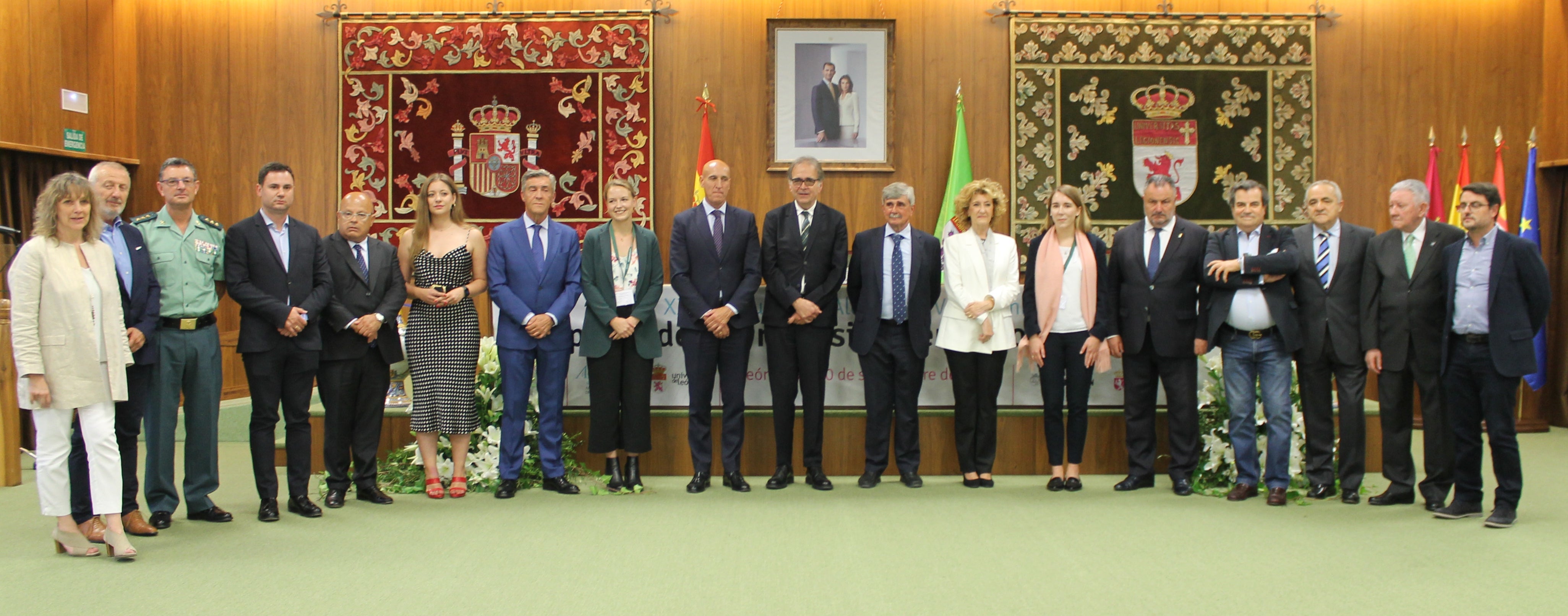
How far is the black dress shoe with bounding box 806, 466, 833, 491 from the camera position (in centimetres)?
472

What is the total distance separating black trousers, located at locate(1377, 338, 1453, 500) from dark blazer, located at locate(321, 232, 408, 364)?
438 cm

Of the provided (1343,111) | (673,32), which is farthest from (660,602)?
(1343,111)

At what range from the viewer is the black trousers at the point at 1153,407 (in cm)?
465

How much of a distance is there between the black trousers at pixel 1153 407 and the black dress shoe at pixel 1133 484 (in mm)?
21

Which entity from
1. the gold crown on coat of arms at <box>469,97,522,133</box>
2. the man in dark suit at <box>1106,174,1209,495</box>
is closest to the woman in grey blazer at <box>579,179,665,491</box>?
the man in dark suit at <box>1106,174,1209,495</box>

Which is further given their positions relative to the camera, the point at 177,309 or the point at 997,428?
the point at 997,428

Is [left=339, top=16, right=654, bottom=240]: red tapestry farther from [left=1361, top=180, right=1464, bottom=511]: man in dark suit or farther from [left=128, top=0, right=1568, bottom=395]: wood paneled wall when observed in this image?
[left=1361, top=180, right=1464, bottom=511]: man in dark suit

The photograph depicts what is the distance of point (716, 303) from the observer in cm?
471

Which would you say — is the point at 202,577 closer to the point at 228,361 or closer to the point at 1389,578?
the point at 1389,578

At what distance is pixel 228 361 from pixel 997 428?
18.6 ft

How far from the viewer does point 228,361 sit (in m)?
7.32

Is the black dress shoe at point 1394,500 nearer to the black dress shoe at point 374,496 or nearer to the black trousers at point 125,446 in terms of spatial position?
the black dress shoe at point 374,496

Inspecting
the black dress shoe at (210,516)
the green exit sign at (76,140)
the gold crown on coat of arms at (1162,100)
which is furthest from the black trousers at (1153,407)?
the green exit sign at (76,140)

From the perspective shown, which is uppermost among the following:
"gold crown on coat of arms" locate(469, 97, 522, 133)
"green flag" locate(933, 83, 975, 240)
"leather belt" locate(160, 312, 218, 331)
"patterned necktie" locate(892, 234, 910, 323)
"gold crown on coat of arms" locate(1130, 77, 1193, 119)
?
"gold crown on coat of arms" locate(1130, 77, 1193, 119)
